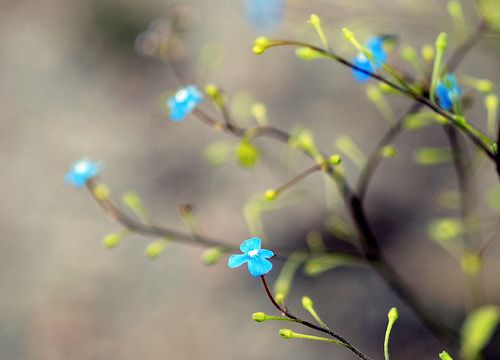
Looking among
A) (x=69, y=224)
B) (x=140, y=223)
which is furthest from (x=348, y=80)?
(x=69, y=224)

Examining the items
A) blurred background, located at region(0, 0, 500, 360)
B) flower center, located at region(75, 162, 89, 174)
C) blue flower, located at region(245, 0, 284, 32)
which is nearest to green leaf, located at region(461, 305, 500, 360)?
blurred background, located at region(0, 0, 500, 360)

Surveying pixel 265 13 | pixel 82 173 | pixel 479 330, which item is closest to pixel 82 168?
pixel 82 173

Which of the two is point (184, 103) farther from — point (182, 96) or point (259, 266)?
point (259, 266)

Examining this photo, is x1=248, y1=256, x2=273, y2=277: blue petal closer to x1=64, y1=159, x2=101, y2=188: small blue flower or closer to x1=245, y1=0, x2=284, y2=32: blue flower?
x1=64, y1=159, x2=101, y2=188: small blue flower

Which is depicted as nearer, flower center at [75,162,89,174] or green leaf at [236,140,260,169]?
green leaf at [236,140,260,169]

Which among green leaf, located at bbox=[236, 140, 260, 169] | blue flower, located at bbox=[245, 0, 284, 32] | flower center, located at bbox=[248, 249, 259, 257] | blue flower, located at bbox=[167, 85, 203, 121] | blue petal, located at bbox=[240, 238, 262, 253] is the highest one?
blue flower, located at bbox=[245, 0, 284, 32]
